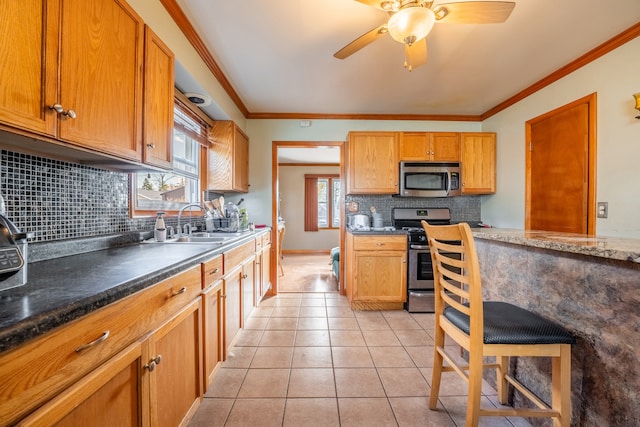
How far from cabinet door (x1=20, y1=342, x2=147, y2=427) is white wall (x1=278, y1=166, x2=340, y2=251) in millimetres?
5844

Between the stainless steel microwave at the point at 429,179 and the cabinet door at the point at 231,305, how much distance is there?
2.18m

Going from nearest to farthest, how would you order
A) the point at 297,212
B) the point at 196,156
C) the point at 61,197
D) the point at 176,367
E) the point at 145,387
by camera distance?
the point at 145,387 → the point at 176,367 → the point at 61,197 → the point at 196,156 → the point at 297,212

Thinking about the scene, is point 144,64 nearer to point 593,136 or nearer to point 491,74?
point 491,74

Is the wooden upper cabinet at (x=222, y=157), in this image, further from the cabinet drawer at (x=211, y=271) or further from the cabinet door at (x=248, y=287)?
the cabinet drawer at (x=211, y=271)

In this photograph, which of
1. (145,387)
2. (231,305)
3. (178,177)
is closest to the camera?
(145,387)

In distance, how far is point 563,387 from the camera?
3.45 feet

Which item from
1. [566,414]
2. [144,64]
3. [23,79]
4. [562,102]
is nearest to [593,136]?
[562,102]

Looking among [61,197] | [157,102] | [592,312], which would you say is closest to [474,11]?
[592,312]

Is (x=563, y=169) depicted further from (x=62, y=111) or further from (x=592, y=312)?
(x=62, y=111)

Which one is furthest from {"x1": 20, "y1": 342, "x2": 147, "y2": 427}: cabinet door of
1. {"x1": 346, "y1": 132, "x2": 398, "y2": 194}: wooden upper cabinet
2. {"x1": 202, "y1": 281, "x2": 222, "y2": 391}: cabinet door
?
{"x1": 346, "y1": 132, "x2": 398, "y2": 194}: wooden upper cabinet

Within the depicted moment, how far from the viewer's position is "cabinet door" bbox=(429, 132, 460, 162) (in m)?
3.28

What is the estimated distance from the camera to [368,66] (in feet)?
7.76

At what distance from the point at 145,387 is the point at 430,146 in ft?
11.1

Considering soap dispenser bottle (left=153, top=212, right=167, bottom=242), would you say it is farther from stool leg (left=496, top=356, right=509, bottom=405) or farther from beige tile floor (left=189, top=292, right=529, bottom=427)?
stool leg (left=496, top=356, right=509, bottom=405)
